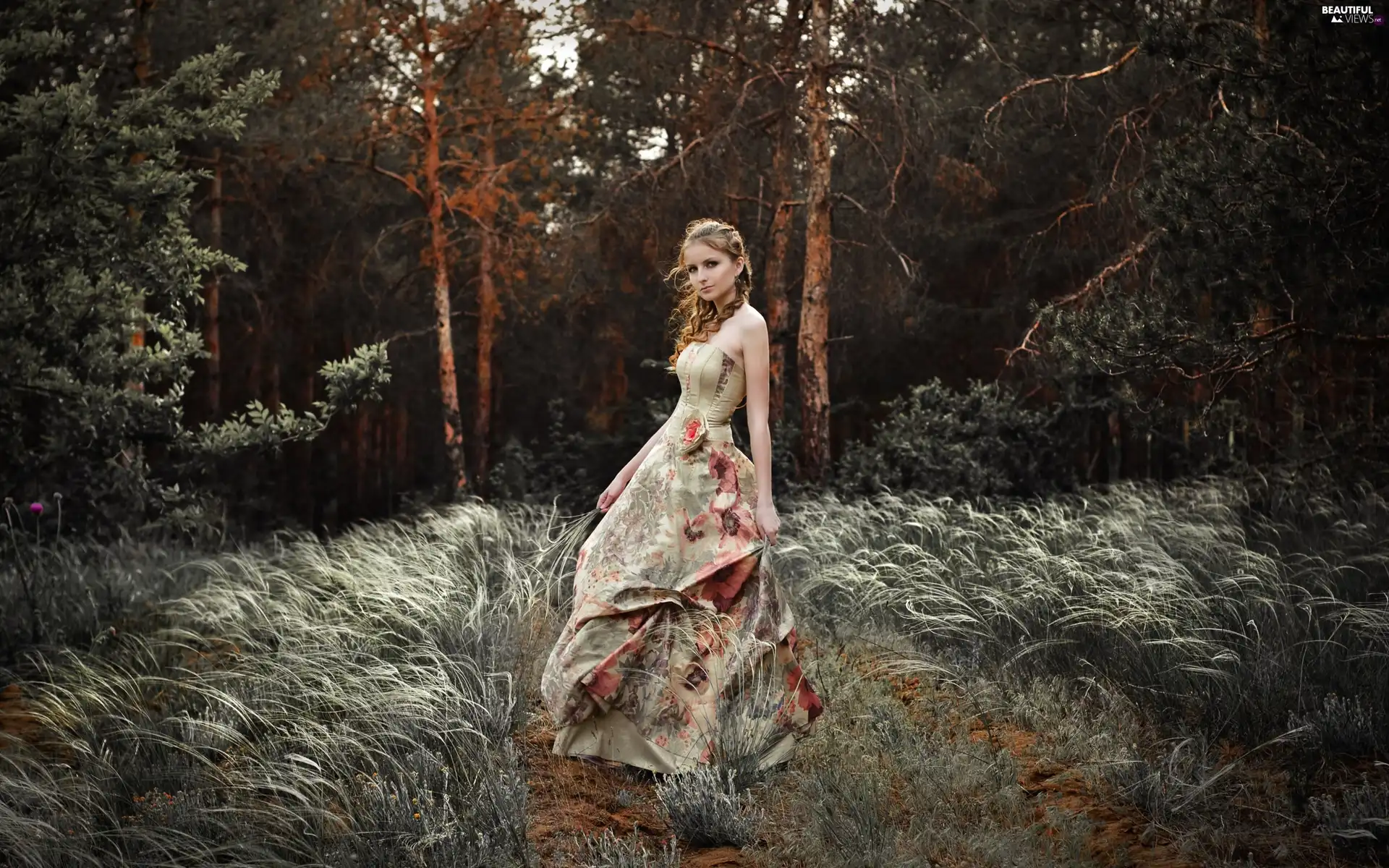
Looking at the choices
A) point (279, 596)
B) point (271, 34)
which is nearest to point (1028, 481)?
point (279, 596)

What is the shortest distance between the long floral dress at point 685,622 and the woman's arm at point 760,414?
0.11m

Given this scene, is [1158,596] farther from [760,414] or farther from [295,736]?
[295,736]

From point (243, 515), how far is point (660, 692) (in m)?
18.2

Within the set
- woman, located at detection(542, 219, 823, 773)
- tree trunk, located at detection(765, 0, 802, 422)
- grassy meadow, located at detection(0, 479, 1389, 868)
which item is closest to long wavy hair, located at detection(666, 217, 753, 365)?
woman, located at detection(542, 219, 823, 773)

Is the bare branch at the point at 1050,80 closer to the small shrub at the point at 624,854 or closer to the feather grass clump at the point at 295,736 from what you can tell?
the feather grass clump at the point at 295,736

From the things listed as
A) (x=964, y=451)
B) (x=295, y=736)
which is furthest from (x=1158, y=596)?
(x=964, y=451)

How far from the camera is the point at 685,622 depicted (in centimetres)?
418

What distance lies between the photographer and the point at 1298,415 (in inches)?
316

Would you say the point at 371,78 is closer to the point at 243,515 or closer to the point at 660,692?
the point at 243,515

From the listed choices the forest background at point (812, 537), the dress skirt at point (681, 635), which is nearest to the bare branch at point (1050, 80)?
the forest background at point (812, 537)

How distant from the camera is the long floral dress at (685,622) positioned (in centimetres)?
413

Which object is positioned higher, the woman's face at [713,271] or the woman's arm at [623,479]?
the woman's face at [713,271]

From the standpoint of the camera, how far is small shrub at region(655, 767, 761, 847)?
369 centimetres
